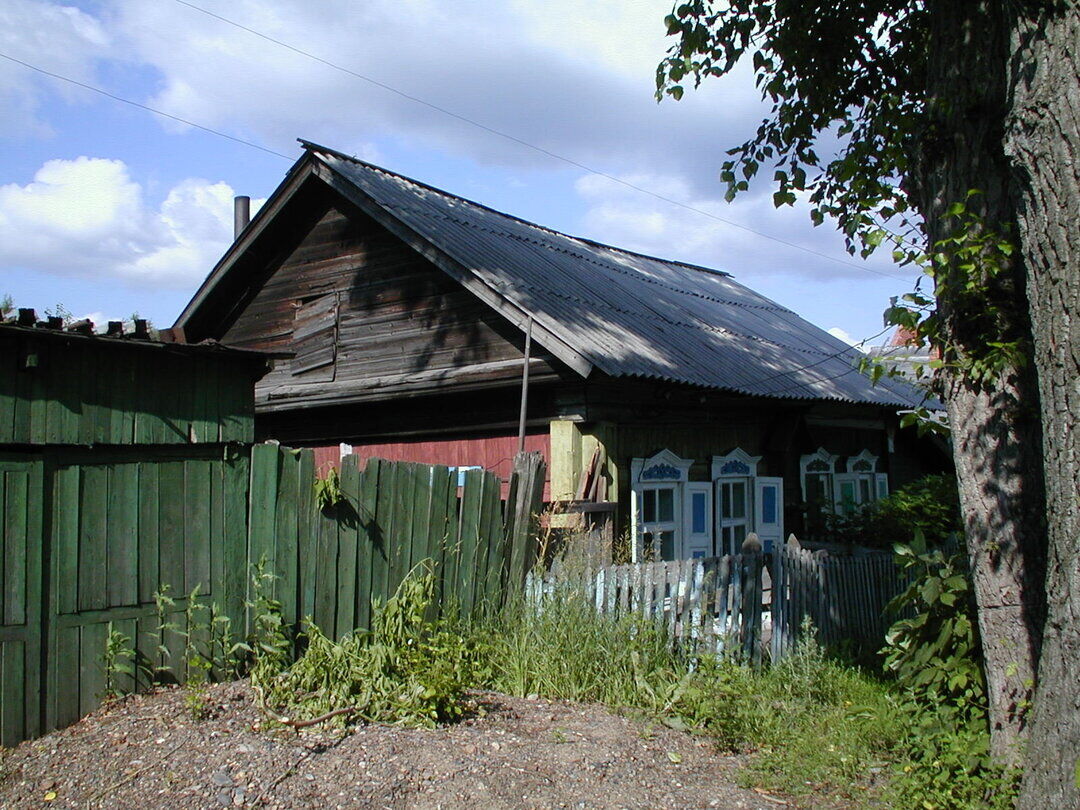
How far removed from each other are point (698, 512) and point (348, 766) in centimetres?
682

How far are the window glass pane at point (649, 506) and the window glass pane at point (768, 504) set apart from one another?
7.60ft

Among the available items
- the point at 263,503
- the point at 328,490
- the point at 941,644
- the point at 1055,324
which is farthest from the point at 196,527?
the point at 1055,324

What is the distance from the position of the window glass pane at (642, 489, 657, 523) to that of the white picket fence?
2.74 meters

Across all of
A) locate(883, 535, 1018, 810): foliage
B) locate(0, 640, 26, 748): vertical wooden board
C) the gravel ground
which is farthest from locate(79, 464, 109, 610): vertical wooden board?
locate(883, 535, 1018, 810): foliage

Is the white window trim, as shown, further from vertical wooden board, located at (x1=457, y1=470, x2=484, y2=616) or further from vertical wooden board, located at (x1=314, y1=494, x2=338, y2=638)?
vertical wooden board, located at (x1=314, y1=494, x2=338, y2=638)

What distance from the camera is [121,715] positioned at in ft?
17.4

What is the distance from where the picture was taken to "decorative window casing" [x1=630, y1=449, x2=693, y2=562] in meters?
9.73

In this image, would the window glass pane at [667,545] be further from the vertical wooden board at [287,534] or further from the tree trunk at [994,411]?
the tree trunk at [994,411]

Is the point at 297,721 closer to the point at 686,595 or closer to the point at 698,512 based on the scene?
the point at 686,595

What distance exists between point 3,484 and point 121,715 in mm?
1432

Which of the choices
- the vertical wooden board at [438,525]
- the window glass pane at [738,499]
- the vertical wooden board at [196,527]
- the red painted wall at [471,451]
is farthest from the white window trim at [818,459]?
the vertical wooden board at [196,527]

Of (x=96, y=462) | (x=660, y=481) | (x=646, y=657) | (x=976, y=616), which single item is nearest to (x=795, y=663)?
(x=646, y=657)

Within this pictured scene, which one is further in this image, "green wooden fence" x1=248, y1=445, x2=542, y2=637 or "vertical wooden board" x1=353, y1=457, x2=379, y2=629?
"vertical wooden board" x1=353, y1=457, x2=379, y2=629

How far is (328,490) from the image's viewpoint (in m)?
6.29
